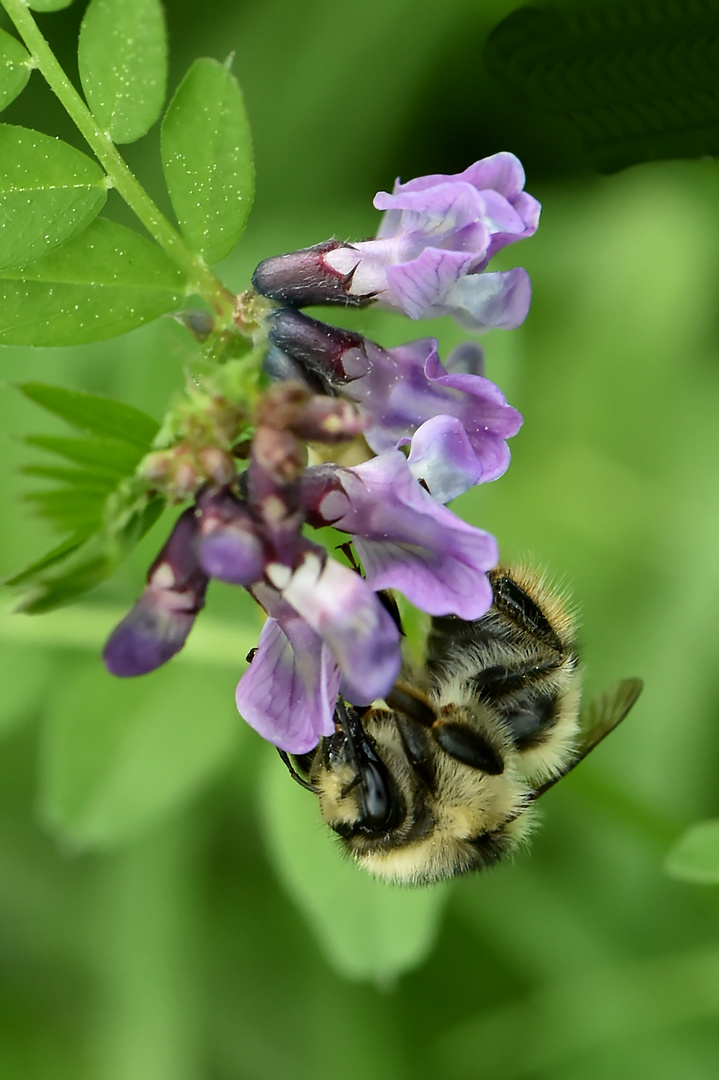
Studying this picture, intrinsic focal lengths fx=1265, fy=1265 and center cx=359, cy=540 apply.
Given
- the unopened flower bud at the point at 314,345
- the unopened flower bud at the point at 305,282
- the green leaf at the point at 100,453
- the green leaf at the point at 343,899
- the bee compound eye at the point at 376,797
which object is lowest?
the green leaf at the point at 343,899

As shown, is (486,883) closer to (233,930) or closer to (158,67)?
(233,930)

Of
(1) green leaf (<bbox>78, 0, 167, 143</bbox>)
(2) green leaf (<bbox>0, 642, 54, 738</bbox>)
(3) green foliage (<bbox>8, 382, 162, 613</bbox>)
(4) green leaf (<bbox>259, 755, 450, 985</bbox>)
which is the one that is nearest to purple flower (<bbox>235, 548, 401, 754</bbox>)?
(3) green foliage (<bbox>8, 382, 162, 613</bbox>)

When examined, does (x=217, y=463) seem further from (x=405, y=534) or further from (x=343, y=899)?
(x=343, y=899)

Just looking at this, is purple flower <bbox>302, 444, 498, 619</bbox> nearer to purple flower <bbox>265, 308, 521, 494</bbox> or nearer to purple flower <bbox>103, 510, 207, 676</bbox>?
purple flower <bbox>265, 308, 521, 494</bbox>

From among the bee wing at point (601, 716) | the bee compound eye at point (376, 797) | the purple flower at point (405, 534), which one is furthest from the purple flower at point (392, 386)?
the bee wing at point (601, 716)

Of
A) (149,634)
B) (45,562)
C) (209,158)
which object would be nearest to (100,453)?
(45,562)

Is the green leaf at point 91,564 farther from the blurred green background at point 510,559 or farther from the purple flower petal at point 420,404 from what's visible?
the blurred green background at point 510,559
